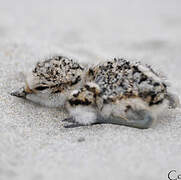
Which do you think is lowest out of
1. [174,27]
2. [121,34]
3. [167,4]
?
[121,34]

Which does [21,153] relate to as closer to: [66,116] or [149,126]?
[66,116]

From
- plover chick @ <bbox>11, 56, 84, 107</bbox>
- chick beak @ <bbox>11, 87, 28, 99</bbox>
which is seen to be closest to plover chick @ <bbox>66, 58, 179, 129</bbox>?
plover chick @ <bbox>11, 56, 84, 107</bbox>

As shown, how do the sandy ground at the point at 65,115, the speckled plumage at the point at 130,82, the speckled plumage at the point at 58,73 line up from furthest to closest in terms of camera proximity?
the speckled plumage at the point at 58,73
the speckled plumage at the point at 130,82
the sandy ground at the point at 65,115

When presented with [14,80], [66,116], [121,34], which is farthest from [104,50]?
[66,116]

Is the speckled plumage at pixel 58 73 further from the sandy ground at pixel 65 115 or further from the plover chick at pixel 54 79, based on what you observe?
the sandy ground at pixel 65 115

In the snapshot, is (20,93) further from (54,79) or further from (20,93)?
(54,79)

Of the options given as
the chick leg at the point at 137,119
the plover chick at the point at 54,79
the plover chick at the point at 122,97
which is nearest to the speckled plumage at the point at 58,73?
the plover chick at the point at 54,79
